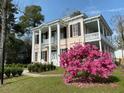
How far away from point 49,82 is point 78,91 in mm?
2592

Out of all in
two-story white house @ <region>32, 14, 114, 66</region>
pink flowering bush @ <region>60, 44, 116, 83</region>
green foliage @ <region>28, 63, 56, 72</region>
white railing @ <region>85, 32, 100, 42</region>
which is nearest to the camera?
pink flowering bush @ <region>60, 44, 116, 83</region>

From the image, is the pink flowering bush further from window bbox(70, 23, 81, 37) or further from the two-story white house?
window bbox(70, 23, 81, 37)

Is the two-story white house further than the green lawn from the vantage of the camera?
Yes

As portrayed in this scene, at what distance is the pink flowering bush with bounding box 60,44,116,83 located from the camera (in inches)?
459

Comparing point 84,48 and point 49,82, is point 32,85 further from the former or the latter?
point 84,48

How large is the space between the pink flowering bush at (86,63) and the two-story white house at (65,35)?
12.9m

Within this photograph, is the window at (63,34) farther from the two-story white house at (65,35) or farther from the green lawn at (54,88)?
the green lawn at (54,88)

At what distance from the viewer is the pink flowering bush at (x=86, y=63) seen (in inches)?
459

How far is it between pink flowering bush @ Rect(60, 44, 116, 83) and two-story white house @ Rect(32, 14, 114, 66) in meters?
12.9

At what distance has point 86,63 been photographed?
38.5ft

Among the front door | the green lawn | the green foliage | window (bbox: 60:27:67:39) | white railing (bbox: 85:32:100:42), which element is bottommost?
the green lawn

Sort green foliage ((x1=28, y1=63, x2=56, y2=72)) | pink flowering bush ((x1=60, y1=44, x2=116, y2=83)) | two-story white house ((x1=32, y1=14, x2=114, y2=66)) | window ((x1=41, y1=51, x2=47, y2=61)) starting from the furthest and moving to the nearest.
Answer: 1. window ((x1=41, y1=51, x2=47, y2=61))
2. two-story white house ((x1=32, y1=14, x2=114, y2=66))
3. green foliage ((x1=28, y1=63, x2=56, y2=72))
4. pink flowering bush ((x1=60, y1=44, x2=116, y2=83))

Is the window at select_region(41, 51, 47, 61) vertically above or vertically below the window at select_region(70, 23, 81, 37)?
below

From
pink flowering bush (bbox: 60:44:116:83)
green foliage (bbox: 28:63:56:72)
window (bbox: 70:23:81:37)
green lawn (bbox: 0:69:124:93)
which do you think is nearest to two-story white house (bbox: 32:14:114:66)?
window (bbox: 70:23:81:37)
